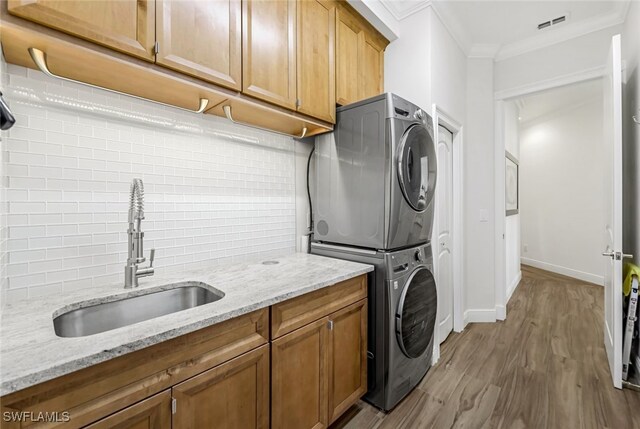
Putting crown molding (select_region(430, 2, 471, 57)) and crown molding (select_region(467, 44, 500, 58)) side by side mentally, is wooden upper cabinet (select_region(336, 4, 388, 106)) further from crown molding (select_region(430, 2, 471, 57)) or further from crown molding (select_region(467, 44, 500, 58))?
crown molding (select_region(467, 44, 500, 58))

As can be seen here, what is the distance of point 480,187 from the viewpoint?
3092mm

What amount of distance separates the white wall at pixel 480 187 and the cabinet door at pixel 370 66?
1302 millimetres

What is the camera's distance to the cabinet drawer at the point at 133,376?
26.8 inches

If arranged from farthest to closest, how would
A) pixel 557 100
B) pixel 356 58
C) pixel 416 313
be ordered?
pixel 557 100, pixel 356 58, pixel 416 313

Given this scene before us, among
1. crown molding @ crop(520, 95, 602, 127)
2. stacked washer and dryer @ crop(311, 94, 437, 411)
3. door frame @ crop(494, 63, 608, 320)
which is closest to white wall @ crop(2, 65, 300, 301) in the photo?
stacked washer and dryer @ crop(311, 94, 437, 411)

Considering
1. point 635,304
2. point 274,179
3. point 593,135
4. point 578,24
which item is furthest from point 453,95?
point 593,135

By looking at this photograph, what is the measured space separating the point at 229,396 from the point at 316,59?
183 cm

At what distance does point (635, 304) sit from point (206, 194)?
2940 mm

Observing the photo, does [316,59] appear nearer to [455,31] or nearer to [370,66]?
[370,66]

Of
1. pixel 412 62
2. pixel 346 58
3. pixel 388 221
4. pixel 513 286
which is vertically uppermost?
pixel 412 62

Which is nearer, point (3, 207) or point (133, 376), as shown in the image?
point (133, 376)

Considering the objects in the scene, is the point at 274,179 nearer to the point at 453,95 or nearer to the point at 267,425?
the point at 267,425

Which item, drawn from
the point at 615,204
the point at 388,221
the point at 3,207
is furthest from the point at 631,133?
the point at 3,207

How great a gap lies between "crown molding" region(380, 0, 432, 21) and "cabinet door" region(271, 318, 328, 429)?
239 centimetres
